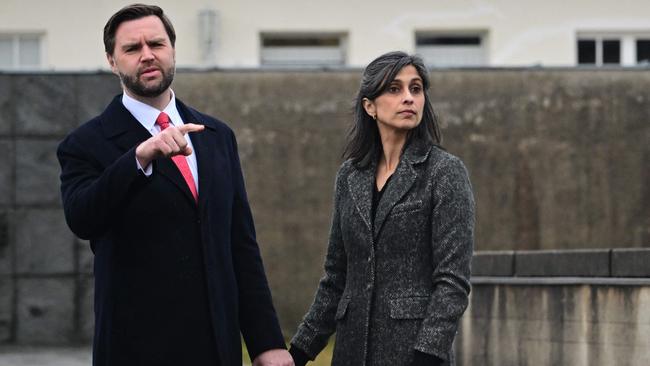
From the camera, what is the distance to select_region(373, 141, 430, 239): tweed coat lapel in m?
5.70

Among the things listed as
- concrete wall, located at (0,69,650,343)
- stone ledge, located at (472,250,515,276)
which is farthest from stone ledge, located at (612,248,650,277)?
concrete wall, located at (0,69,650,343)

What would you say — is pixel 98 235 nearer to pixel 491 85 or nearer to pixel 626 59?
pixel 491 85

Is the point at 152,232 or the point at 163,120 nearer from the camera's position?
the point at 152,232

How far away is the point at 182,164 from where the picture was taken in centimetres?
549

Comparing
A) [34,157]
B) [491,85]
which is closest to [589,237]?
[491,85]

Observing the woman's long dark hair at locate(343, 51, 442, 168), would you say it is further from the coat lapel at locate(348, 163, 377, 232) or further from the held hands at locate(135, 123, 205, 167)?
the held hands at locate(135, 123, 205, 167)

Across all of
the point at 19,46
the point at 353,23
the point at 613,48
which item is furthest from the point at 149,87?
the point at 613,48

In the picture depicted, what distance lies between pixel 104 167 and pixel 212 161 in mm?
391

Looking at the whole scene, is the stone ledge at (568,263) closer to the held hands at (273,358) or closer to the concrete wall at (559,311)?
the concrete wall at (559,311)

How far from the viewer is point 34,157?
1572 cm

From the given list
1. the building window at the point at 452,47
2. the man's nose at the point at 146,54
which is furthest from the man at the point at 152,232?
the building window at the point at 452,47

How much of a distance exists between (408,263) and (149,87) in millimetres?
1064

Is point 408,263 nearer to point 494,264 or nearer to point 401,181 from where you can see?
point 401,181

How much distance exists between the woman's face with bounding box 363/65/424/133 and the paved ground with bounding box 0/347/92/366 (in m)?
8.19
